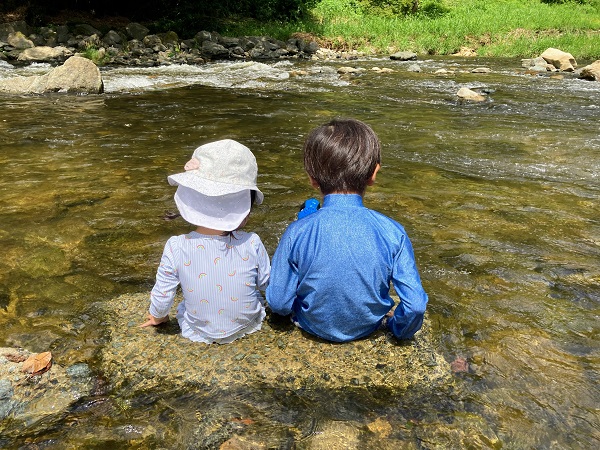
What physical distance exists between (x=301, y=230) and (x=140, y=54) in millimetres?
17679

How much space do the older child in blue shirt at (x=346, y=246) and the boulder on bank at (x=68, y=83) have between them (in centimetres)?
960

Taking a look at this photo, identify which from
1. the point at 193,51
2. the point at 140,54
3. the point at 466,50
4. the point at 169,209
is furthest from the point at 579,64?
the point at 169,209

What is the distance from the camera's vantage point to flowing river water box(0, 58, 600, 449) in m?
2.34

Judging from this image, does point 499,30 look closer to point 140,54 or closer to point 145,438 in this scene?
point 140,54

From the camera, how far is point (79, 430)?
2107mm

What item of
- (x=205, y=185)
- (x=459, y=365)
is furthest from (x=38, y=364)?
(x=459, y=365)

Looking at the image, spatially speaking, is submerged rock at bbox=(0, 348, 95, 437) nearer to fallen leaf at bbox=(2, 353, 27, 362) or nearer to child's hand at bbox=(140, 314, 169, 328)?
fallen leaf at bbox=(2, 353, 27, 362)

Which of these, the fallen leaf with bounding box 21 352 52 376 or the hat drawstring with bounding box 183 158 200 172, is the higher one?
the hat drawstring with bounding box 183 158 200 172

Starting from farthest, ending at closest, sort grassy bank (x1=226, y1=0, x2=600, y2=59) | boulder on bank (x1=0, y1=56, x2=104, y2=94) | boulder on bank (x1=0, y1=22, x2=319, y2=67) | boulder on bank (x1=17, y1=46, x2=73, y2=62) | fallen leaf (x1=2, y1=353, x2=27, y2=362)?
1. grassy bank (x1=226, y1=0, x2=600, y2=59)
2. boulder on bank (x1=0, y1=22, x2=319, y2=67)
3. boulder on bank (x1=17, y1=46, x2=73, y2=62)
4. boulder on bank (x1=0, y1=56, x2=104, y2=94)
5. fallen leaf (x1=2, y1=353, x2=27, y2=362)

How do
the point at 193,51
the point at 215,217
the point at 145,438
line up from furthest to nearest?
the point at 193,51 < the point at 215,217 < the point at 145,438

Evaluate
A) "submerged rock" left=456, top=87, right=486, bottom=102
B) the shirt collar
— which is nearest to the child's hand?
the shirt collar

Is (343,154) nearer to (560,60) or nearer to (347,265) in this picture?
(347,265)

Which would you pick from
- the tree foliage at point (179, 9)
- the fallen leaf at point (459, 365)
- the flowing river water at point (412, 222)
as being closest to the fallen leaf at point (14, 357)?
the flowing river water at point (412, 222)

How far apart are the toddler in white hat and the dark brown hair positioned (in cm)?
33
